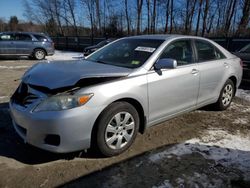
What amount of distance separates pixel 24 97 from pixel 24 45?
40.3 feet

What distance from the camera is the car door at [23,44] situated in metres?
13.8

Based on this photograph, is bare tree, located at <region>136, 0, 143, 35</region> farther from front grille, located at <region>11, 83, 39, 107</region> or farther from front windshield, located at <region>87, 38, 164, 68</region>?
front grille, located at <region>11, 83, 39, 107</region>

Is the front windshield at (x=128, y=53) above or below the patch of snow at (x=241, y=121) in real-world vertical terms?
above

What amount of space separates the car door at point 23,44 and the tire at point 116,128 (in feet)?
41.5

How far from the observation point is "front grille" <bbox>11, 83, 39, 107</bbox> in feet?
9.14

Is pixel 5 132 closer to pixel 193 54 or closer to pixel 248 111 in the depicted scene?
pixel 193 54

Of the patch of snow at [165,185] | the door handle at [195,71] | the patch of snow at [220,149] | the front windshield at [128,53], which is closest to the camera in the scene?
the patch of snow at [165,185]

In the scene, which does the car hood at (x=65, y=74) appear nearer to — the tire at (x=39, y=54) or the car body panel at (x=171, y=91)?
the car body panel at (x=171, y=91)

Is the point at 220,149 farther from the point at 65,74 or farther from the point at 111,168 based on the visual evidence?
the point at 65,74

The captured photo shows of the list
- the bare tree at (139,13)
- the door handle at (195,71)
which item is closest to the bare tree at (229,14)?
the bare tree at (139,13)

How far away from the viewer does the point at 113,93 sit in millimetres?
2816

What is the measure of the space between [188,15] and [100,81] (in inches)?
840

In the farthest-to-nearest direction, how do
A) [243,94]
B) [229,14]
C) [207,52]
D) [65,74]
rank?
[229,14]
[243,94]
[207,52]
[65,74]

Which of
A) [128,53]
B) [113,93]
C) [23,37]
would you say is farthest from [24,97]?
[23,37]
